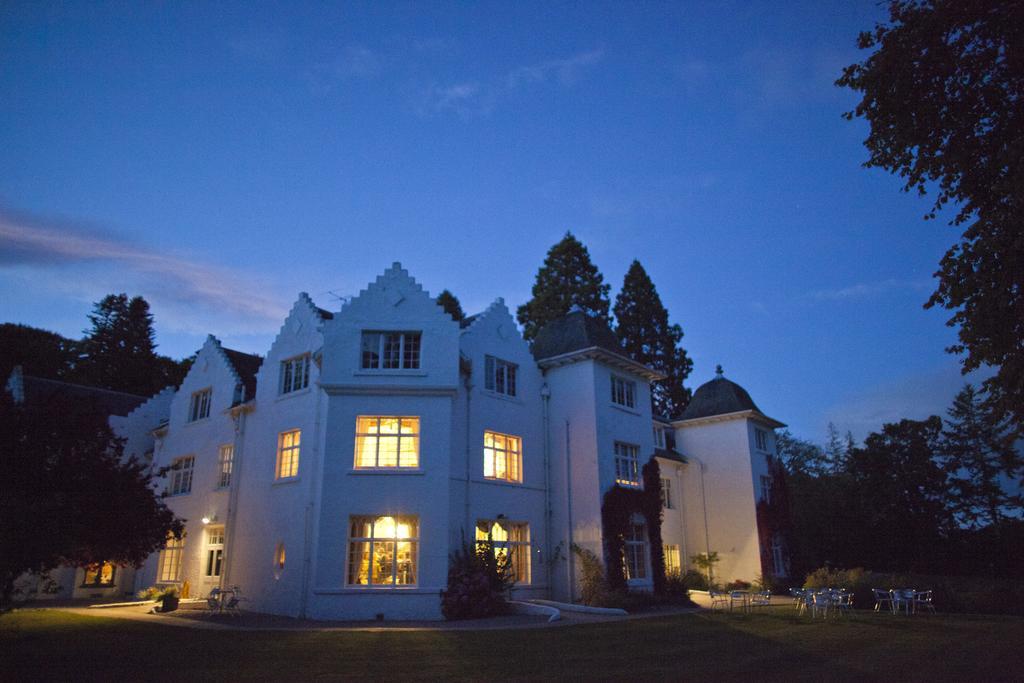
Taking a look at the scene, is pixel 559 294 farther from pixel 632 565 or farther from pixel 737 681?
pixel 737 681

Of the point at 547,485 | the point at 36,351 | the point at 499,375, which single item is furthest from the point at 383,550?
the point at 36,351

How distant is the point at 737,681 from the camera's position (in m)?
9.02

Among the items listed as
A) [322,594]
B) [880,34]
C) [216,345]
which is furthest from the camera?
[216,345]

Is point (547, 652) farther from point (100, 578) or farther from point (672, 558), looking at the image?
point (100, 578)

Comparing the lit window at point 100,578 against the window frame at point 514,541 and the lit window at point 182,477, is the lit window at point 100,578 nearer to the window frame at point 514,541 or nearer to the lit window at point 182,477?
the lit window at point 182,477

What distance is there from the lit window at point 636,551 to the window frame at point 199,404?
18160 millimetres

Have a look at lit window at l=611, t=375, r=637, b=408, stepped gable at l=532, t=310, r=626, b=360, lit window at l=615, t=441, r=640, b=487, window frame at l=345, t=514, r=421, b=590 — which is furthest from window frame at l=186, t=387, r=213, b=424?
lit window at l=615, t=441, r=640, b=487

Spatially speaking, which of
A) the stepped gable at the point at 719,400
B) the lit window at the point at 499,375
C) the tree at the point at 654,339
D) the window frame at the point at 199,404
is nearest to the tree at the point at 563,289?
the tree at the point at 654,339

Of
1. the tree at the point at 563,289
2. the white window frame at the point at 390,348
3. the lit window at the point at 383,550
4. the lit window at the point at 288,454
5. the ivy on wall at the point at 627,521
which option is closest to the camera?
the lit window at the point at 383,550

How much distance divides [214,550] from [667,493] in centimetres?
1944

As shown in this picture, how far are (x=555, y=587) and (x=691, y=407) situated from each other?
1366 centimetres

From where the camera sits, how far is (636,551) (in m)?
25.0

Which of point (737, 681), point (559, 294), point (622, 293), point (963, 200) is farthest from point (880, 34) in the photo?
point (622, 293)

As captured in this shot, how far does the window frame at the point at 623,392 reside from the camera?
26.0 meters
